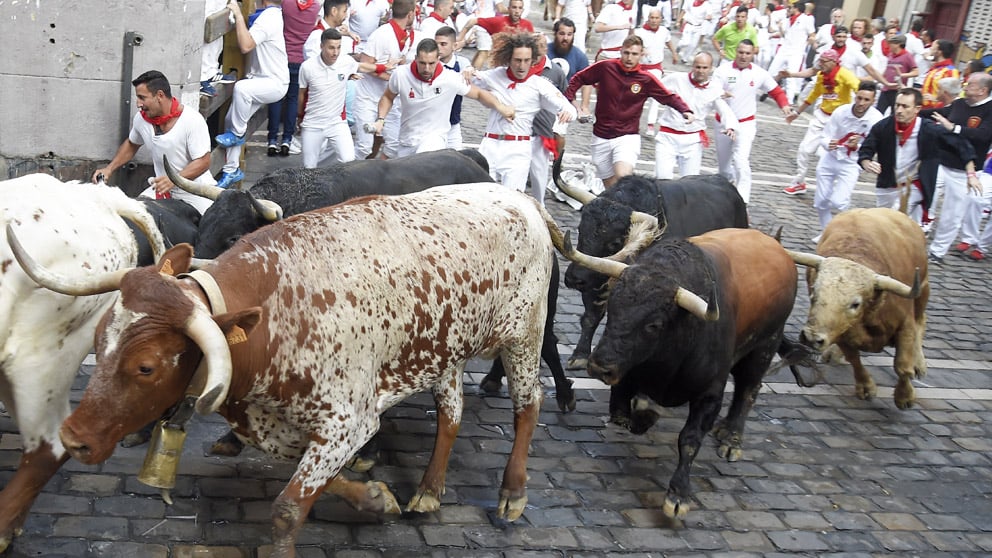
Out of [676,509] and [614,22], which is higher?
[614,22]

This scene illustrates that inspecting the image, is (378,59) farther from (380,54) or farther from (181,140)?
(181,140)

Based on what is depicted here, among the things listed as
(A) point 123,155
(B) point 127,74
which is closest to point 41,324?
(A) point 123,155

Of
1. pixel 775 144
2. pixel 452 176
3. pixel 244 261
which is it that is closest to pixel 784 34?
pixel 775 144

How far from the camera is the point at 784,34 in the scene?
2456cm

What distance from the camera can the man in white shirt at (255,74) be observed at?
1095cm

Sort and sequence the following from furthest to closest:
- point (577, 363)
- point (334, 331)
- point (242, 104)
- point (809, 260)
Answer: point (242, 104) < point (809, 260) < point (577, 363) < point (334, 331)

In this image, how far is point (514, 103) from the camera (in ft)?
33.5

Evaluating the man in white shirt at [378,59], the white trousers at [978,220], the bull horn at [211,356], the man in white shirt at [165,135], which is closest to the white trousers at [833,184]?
the white trousers at [978,220]

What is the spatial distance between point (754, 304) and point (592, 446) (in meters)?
1.42

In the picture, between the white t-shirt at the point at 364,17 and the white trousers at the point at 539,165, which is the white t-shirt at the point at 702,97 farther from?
the white t-shirt at the point at 364,17

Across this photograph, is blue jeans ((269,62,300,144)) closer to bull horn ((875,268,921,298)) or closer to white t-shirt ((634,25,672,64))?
white t-shirt ((634,25,672,64))

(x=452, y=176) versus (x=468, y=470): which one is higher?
(x=452, y=176)

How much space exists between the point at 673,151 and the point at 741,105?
189 centimetres

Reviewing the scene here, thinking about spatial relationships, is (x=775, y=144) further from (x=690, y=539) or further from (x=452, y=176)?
(x=690, y=539)
